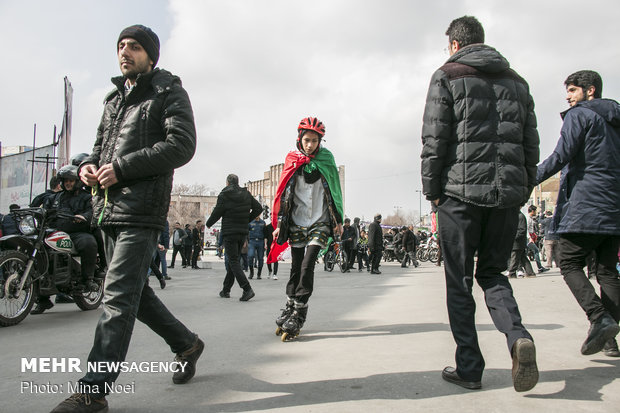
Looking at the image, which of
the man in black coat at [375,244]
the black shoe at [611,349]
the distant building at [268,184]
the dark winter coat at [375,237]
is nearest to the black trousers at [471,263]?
the black shoe at [611,349]

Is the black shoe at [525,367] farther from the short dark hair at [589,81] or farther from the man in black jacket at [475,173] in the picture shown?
the short dark hair at [589,81]

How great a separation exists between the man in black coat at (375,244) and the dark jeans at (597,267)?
42.5 feet

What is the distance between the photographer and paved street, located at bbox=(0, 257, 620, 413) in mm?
2721

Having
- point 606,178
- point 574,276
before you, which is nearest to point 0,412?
point 574,276

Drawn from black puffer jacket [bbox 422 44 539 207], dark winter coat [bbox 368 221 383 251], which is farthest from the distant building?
black puffer jacket [bbox 422 44 539 207]

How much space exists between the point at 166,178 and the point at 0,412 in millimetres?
1499

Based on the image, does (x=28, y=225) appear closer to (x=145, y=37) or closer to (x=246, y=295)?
(x=246, y=295)

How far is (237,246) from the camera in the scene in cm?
852

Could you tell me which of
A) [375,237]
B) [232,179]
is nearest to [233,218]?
[232,179]

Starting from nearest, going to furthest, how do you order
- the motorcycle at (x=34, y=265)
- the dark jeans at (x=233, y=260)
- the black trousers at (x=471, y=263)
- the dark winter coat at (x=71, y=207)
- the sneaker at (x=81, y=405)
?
the sneaker at (x=81, y=405), the black trousers at (x=471, y=263), the motorcycle at (x=34, y=265), the dark winter coat at (x=71, y=207), the dark jeans at (x=233, y=260)

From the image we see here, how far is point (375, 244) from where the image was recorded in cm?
1759

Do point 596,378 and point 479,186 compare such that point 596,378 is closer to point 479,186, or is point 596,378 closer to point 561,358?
point 561,358

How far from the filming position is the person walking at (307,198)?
199 inches

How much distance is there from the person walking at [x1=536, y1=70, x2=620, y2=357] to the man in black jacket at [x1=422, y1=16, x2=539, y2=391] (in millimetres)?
882
